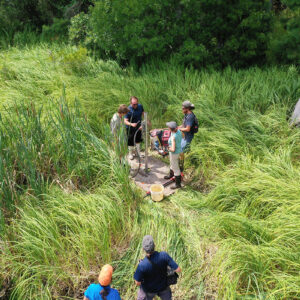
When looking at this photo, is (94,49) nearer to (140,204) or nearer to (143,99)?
(143,99)

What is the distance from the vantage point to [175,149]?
189 inches

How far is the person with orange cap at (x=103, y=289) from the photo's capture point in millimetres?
2373

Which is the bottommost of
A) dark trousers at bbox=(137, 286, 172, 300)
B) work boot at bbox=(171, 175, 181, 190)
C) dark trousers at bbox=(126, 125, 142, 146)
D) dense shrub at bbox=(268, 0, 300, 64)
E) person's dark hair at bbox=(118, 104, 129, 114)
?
work boot at bbox=(171, 175, 181, 190)

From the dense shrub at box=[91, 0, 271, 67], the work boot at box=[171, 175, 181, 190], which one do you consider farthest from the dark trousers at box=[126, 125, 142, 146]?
the dense shrub at box=[91, 0, 271, 67]

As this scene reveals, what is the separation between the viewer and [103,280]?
237 centimetres

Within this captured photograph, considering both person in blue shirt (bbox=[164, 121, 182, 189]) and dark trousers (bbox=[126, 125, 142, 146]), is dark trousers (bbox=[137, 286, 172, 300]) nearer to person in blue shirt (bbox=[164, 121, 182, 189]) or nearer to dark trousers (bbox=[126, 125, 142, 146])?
person in blue shirt (bbox=[164, 121, 182, 189])

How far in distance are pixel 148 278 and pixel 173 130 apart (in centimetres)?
256

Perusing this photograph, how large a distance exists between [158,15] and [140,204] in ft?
20.2

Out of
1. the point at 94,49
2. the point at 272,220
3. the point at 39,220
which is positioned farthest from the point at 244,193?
the point at 94,49

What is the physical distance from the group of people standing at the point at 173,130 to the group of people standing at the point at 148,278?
2260 millimetres

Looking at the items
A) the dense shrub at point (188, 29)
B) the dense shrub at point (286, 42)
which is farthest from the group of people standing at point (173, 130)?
the dense shrub at point (286, 42)

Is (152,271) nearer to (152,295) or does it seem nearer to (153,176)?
(152,295)

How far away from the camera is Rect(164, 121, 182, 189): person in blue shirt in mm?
4645

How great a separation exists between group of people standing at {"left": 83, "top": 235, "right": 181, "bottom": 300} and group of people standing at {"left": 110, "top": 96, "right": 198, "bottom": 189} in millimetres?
2260
